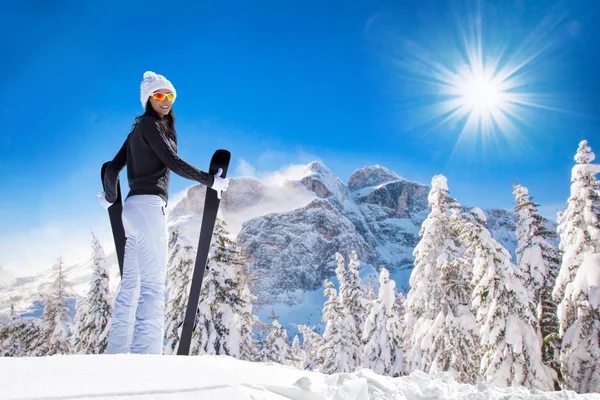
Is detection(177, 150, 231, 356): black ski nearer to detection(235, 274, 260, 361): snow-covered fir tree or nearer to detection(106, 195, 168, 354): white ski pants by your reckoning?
detection(106, 195, 168, 354): white ski pants

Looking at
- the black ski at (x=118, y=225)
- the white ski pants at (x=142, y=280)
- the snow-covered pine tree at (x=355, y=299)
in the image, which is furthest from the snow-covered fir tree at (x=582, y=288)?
the snow-covered pine tree at (x=355, y=299)

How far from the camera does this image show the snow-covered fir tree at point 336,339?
77.6 ft

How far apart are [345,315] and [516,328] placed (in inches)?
559

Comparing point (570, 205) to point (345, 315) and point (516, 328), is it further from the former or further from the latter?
point (345, 315)

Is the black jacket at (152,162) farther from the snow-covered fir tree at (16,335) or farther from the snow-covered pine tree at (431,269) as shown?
the snow-covered fir tree at (16,335)

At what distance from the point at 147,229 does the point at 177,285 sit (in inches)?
432

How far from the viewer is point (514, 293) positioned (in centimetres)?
1225

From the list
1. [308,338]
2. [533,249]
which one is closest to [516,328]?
[533,249]

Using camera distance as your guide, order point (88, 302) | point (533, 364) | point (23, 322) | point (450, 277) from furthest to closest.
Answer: point (23, 322) → point (88, 302) → point (450, 277) → point (533, 364)

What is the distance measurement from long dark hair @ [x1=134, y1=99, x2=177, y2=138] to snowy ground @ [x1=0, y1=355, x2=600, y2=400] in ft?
7.40

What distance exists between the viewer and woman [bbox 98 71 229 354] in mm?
3514

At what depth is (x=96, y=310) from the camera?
58.3 feet

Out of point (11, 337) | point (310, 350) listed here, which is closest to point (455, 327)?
point (310, 350)

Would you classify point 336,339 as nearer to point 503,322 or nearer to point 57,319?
point 503,322
